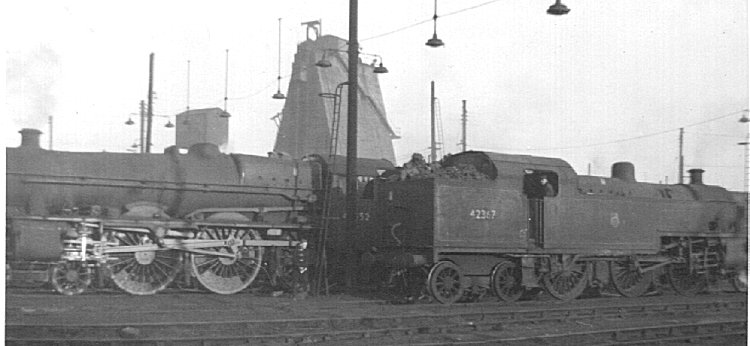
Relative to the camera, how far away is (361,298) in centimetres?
1350

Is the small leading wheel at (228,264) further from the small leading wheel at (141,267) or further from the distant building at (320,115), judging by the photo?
the distant building at (320,115)

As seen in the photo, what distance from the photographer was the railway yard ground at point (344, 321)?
8523 millimetres

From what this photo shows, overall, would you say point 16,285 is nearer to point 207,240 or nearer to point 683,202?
point 207,240

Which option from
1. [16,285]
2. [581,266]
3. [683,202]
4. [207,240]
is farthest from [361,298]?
[683,202]

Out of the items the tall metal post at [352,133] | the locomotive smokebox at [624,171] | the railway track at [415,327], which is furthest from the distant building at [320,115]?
the railway track at [415,327]

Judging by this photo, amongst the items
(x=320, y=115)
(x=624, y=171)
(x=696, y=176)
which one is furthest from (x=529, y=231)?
(x=320, y=115)

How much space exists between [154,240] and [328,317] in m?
4.76

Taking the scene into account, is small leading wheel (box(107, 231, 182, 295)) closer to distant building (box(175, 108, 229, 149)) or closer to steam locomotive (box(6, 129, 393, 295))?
steam locomotive (box(6, 129, 393, 295))

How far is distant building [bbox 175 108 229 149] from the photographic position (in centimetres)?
1336

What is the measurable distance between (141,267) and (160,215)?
0.92 metres

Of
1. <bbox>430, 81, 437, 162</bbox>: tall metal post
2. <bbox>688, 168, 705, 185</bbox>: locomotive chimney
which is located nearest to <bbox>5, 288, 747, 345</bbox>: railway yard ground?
<bbox>688, 168, 705, 185</bbox>: locomotive chimney

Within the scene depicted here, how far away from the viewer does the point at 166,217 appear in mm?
13523

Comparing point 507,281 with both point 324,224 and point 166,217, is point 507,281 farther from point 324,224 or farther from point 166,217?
point 166,217

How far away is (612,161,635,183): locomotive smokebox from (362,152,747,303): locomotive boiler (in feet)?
1.00
